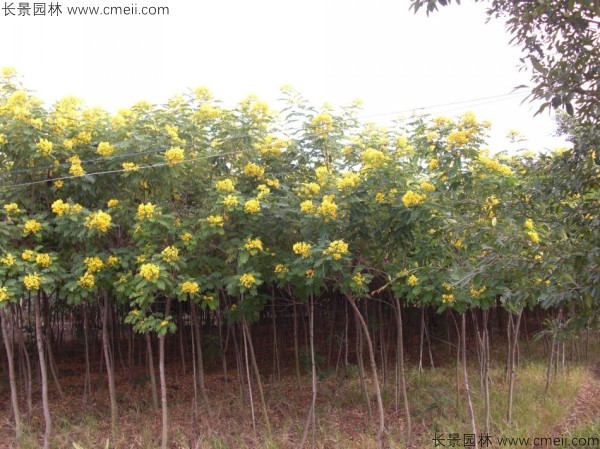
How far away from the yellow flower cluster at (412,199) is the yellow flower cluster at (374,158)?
1.59ft

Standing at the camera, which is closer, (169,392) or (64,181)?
(64,181)

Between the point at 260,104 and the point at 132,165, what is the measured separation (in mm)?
1361

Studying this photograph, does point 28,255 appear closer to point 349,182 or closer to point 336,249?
point 336,249

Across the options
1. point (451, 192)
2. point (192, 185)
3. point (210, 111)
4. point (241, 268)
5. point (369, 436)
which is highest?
→ point (210, 111)

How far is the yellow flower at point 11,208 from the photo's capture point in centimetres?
507

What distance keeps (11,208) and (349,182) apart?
3085mm

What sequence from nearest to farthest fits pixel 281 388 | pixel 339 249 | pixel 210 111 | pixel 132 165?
1. pixel 339 249
2. pixel 132 165
3. pixel 210 111
4. pixel 281 388

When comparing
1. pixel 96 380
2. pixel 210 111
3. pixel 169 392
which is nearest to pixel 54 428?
pixel 169 392

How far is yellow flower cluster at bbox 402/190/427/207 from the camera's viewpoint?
4.40 meters

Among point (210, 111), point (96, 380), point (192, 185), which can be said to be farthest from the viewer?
point (96, 380)

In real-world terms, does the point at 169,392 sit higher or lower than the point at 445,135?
lower

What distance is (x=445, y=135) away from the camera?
179 inches

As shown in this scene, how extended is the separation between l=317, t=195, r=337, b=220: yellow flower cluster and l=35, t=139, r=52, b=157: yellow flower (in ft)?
8.06

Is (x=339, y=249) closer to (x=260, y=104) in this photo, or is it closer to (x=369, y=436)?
(x=260, y=104)
